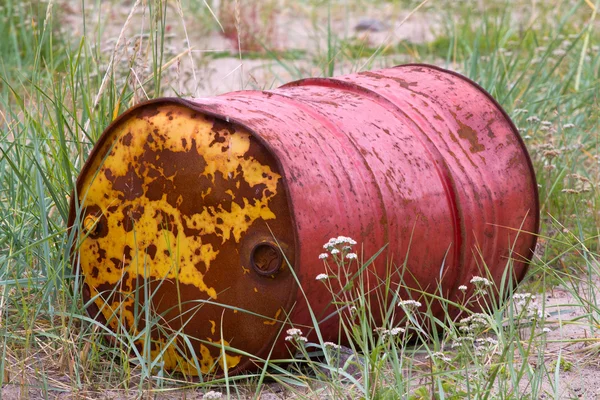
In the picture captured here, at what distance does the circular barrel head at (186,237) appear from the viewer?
6.27 feet

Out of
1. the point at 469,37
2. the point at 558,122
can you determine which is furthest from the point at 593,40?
the point at 558,122

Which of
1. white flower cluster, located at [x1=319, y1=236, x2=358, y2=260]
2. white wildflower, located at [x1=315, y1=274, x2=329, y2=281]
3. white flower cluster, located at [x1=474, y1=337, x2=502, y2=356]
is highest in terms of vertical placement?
white flower cluster, located at [x1=319, y1=236, x2=358, y2=260]

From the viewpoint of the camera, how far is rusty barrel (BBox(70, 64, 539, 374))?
191 cm

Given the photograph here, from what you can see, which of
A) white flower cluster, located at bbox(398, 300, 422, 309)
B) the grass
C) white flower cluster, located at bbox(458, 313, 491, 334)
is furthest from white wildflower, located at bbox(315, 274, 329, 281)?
white flower cluster, located at bbox(458, 313, 491, 334)

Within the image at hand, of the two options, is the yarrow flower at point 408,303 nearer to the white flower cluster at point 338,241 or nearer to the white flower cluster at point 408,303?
the white flower cluster at point 408,303

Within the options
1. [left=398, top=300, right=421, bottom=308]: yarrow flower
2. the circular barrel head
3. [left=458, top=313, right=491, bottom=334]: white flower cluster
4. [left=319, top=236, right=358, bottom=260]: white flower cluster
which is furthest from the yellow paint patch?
[left=458, top=313, right=491, bottom=334]: white flower cluster

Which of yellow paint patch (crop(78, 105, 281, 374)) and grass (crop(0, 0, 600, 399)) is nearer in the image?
grass (crop(0, 0, 600, 399))

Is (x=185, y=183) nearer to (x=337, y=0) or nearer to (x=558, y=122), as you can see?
(x=558, y=122)

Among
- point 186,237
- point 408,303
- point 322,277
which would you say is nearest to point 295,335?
point 322,277

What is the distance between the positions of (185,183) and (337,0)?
546 cm

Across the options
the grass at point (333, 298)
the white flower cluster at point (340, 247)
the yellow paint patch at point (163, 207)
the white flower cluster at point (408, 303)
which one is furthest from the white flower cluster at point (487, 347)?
the yellow paint patch at point (163, 207)

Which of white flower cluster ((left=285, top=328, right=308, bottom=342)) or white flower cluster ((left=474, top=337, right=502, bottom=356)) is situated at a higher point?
white flower cluster ((left=285, top=328, right=308, bottom=342))

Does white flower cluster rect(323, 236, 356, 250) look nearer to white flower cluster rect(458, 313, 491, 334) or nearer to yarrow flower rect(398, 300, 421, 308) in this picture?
yarrow flower rect(398, 300, 421, 308)

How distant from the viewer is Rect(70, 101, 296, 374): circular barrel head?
191 centimetres
